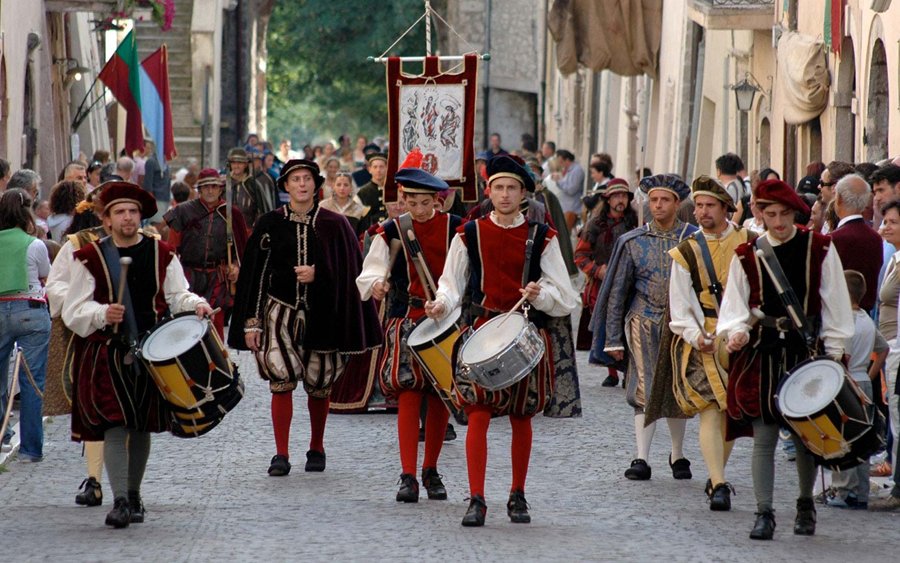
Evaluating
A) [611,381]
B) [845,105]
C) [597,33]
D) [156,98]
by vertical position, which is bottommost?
[611,381]

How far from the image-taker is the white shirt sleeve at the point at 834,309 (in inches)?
325

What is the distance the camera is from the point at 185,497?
9.58m

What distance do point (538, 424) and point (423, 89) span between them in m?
2.79

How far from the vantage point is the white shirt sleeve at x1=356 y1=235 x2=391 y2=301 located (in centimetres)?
956

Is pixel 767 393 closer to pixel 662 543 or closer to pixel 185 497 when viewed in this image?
pixel 662 543

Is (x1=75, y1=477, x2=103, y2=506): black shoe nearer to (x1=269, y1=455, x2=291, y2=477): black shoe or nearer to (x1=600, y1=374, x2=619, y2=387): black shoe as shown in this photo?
(x1=269, y1=455, x2=291, y2=477): black shoe

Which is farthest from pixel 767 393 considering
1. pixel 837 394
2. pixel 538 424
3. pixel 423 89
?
pixel 423 89

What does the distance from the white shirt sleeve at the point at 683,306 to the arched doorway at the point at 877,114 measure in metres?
9.05

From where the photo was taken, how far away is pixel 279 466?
10.2 m

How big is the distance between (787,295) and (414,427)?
2100 mm

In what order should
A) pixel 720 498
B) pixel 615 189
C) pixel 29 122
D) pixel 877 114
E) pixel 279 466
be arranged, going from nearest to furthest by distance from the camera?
pixel 720 498 < pixel 279 466 < pixel 615 189 < pixel 877 114 < pixel 29 122

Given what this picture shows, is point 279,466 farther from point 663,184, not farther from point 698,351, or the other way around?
point 663,184

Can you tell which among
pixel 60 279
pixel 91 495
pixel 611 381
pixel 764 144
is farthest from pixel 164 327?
pixel 764 144

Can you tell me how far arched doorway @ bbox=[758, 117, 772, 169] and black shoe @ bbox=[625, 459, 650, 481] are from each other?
14.3 metres
